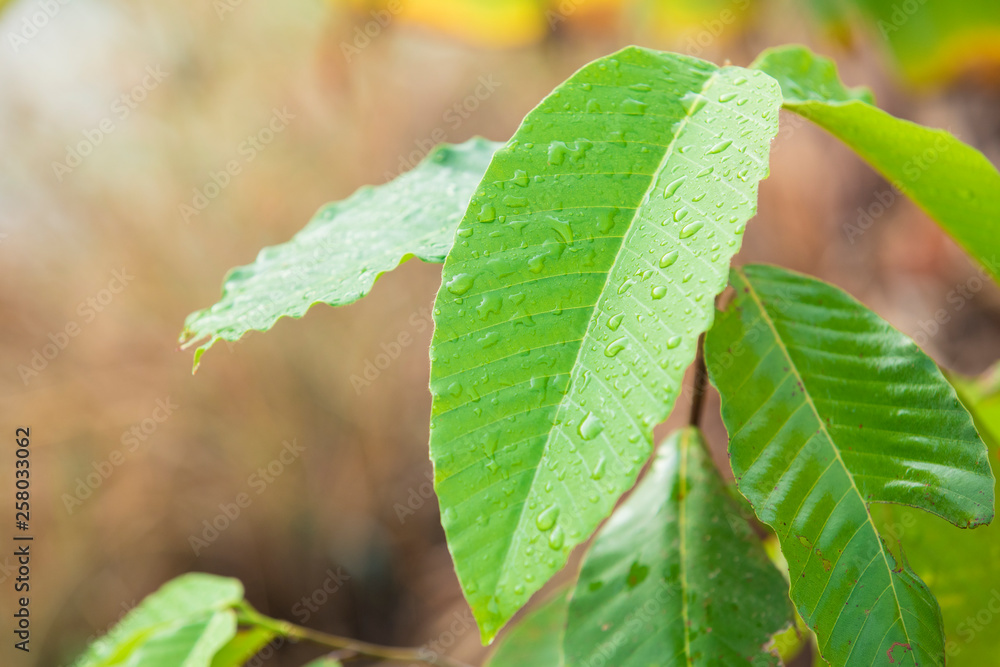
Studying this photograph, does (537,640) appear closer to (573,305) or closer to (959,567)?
(959,567)

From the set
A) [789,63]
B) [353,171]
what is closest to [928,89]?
[789,63]

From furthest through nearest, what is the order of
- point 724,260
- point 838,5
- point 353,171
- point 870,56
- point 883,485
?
point 353,171 < point 870,56 < point 838,5 < point 883,485 < point 724,260

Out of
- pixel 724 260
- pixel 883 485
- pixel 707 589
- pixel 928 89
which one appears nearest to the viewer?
pixel 724 260

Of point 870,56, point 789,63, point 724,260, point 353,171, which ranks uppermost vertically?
point 870,56

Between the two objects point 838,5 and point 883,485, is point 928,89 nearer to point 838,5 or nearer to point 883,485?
point 838,5

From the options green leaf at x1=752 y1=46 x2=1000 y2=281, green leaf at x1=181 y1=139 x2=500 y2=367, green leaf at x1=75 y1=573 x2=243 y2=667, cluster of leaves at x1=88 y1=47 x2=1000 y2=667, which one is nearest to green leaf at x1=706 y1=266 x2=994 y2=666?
cluster of leaves at x1=88 y1=47 x2=1000 y2=667

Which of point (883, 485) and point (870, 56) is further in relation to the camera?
point (870, 56)
